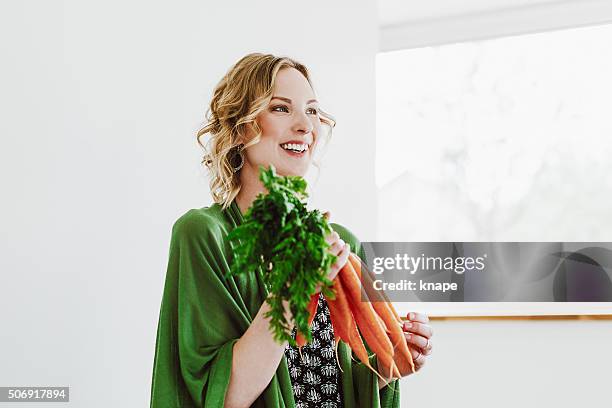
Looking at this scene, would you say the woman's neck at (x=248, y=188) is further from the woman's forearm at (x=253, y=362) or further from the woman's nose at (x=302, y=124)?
the woman's forearm at (x=253, y=362)

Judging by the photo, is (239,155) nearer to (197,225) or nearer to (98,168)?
(197,225)

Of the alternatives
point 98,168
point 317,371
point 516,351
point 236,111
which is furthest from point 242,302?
point 516,351

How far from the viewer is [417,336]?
3.10 ft

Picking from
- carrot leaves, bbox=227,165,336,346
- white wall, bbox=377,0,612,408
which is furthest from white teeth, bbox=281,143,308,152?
white wall, bbox=377,0,612,408

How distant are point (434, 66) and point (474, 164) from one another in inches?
12.1

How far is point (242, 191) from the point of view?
3.40 feet

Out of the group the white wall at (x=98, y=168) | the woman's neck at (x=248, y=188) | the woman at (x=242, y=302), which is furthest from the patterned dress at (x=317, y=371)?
the white wall at (x=98, y=168)

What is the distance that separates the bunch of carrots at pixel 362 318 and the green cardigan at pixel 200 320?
0.11m

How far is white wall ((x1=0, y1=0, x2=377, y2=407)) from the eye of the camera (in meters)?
1.29

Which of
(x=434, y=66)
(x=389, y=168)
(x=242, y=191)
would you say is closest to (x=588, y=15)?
(x=434, y=66)

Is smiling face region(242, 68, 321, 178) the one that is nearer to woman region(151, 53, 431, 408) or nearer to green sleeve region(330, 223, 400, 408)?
woman region(151, 53, 431, 408)

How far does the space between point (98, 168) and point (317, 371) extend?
68 centimetres

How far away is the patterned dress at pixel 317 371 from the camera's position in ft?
3.30

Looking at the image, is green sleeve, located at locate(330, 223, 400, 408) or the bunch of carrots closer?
the bunch of carrots
